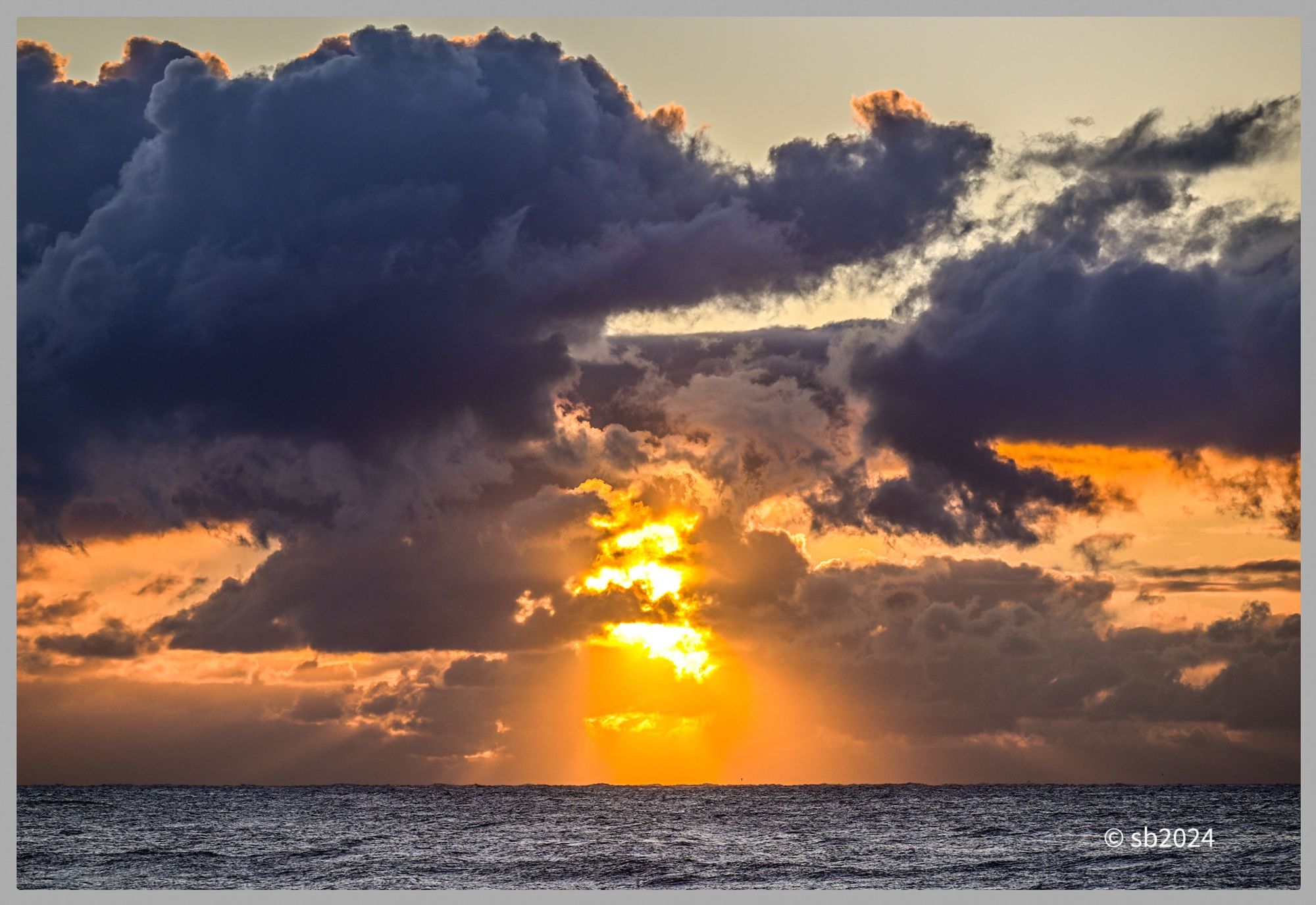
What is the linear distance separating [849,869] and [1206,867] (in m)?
17.9

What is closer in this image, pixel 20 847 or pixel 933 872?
pixel 933 872

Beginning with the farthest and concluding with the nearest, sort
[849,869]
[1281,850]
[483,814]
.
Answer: [483,814], [1281,850], [849,869]

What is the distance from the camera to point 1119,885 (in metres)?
67.9

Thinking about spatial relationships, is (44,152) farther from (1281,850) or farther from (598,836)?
(1281,850)

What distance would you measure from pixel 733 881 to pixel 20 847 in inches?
1744

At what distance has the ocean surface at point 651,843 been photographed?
236 feet

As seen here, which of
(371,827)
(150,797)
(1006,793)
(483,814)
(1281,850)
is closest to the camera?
(1281,850)

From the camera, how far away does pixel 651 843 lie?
95812 millimetres

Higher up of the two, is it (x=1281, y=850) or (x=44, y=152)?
(x=44, y=152)

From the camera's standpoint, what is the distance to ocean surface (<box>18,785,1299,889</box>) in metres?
71.8

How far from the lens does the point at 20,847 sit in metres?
87.1

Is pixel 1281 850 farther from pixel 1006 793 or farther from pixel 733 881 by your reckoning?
pixel 1006 793

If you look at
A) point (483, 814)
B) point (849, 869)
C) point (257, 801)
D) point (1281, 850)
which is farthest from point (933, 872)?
point (257, 801)

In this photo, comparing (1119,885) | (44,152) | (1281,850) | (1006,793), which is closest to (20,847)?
(44,152)
